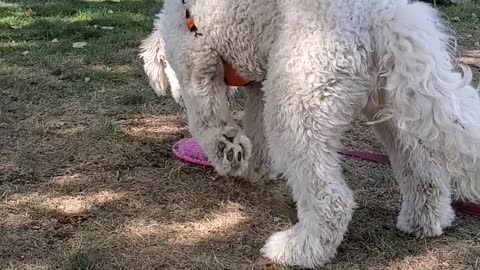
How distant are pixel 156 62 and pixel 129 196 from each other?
2.65 feet

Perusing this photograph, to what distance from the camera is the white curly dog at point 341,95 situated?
9.52 ft

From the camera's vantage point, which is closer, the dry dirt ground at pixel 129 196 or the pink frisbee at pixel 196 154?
the dry dirt ground at pixel 129 196

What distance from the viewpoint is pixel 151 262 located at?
3.19 m

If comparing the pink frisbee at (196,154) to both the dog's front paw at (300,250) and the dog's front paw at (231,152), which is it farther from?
the dog's front paw at (300,250)

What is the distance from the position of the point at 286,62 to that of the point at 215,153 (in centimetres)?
80

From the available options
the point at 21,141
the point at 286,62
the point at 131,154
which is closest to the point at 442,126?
the point at 286,62

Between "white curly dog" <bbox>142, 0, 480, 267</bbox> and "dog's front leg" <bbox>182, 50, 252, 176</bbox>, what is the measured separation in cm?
6

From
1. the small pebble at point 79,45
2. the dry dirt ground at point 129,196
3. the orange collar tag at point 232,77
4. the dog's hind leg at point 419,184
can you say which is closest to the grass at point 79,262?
the dry dirt ground at point 129,196

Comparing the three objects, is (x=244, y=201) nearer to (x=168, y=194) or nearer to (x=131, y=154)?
(x=168, y=194)

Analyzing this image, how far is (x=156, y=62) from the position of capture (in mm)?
4121

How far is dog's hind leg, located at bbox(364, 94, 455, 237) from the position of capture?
3.34 metres

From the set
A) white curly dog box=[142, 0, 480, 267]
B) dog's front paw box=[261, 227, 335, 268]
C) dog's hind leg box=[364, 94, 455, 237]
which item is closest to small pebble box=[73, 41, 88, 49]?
white curly dog box=[142, 0, 480, 267]

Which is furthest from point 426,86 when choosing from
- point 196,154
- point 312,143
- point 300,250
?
point 196,154

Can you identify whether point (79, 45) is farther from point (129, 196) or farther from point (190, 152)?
point (129, 196)
